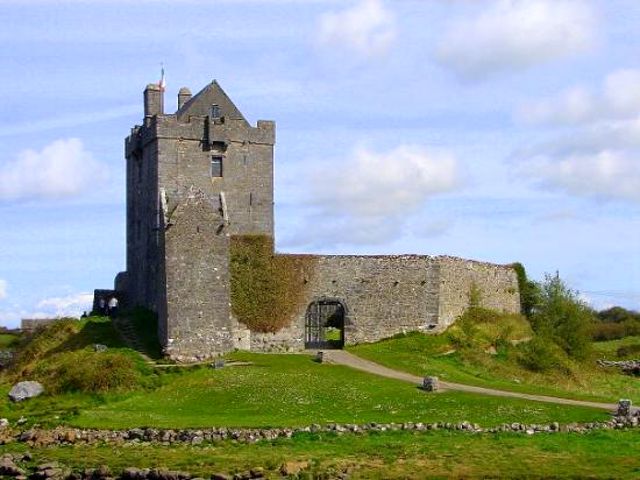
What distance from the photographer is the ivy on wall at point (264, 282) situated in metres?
61.3

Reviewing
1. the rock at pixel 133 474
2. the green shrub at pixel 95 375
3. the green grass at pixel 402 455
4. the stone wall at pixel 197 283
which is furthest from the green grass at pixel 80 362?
the rock at pixel 133 474

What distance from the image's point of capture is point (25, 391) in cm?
5012

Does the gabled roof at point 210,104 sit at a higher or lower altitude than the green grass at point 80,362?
higher

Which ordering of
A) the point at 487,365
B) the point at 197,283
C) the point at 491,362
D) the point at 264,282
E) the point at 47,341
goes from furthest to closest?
the point at 47,341 → the point at 264,282 → the point at 491,362 → the point at 487,365 → the point at 197,283

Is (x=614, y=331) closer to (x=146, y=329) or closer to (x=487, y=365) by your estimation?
(x=487, y=365)

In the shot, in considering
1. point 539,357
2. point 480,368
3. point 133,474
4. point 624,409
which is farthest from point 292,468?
point 539,357

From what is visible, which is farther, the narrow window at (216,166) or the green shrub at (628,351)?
the green shrub at (628,351)

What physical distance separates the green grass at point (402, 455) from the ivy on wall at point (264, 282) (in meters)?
22.9

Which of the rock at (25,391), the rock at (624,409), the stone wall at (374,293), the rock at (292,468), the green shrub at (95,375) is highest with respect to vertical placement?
the stone wall at (374,293)

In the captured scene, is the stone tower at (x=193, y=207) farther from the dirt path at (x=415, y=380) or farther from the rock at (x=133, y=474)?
the rock at (x=133, y=474)

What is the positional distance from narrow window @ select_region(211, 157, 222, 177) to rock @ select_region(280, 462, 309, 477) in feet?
109

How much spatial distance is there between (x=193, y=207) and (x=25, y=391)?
40.1ft

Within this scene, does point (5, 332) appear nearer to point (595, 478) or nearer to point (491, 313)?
point (491, 313)

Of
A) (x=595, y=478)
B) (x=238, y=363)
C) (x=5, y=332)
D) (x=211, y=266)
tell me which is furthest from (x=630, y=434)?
(x=5, y=332)
